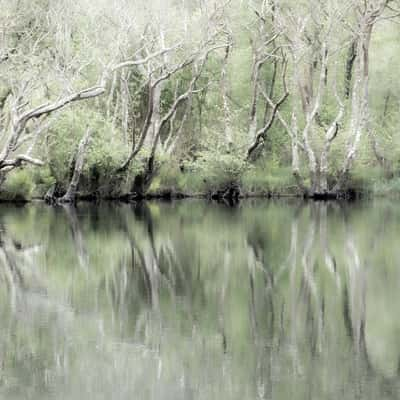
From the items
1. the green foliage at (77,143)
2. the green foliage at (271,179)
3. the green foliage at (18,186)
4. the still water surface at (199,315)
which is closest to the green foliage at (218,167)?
the green foliage at (271,179)

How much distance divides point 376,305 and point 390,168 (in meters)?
31.6

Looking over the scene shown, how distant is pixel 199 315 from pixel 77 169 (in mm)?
24392

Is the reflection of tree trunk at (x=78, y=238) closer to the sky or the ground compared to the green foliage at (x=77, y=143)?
closer to the ground

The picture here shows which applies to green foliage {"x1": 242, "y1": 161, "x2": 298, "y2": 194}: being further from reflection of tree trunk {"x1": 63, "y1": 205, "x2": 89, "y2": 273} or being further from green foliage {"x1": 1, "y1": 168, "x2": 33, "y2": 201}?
reflection of tree trunk {"x1": 63, "y1": 205, "x2": 89, "y2": 273}

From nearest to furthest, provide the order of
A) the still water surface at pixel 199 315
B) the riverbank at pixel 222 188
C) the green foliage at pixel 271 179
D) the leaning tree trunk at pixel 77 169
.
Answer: the still water surface at pixel 199 315 → the leaning tree trunk at pixel 77 169 → the riverbank at pixel 222 188 → the green foliage at pixel 271 179

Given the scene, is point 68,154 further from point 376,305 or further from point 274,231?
point 376,305

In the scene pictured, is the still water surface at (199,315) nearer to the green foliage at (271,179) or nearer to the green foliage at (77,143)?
the green foliage at (77,143)

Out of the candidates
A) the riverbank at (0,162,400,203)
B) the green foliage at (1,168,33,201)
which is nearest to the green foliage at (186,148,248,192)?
the riverbank at (0,162,400,203)

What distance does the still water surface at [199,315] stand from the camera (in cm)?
696

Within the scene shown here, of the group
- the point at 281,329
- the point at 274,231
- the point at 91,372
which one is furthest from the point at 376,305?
the point at 274,231

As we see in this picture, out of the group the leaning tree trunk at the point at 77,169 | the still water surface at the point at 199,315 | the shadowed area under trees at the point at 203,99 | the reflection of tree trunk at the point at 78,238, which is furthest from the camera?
the leaning tree trunk at the point at 77,169

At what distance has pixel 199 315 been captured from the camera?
980cm

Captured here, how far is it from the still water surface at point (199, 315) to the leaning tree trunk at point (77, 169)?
1323cm

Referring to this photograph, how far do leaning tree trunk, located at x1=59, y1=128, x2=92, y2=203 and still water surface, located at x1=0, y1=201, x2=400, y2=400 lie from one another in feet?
43.4
